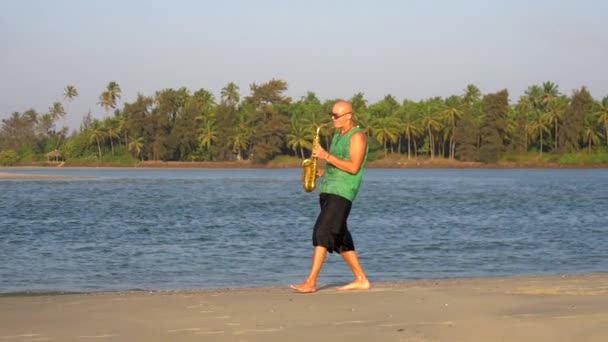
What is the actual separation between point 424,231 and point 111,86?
12027cm

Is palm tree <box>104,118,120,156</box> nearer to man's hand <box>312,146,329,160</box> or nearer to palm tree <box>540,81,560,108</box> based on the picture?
palm tree <box>540,81,560,108</box>

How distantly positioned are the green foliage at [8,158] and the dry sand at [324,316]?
431ft

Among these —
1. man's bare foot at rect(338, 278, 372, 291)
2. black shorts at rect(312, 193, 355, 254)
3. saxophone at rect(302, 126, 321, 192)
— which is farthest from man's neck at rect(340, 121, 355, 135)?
man's bare foot at rect(338, 278, 372, 291)

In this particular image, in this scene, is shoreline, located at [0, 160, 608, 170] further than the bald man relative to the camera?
Yes

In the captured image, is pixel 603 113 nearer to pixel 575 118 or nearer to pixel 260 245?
pixel 575 118

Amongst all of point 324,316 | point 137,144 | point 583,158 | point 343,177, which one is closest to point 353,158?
point 343,177

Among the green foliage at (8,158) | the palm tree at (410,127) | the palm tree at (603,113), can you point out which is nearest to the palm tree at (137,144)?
the green foliage at (8,158)

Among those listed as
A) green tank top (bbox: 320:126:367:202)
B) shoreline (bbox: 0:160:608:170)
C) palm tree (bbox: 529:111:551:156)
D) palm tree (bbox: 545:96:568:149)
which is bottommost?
shoreline (bbox: 0:160:608:170)

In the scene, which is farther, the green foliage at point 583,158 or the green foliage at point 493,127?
the green foliage at point 583,158

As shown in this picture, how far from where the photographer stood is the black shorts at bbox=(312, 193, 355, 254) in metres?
8.27

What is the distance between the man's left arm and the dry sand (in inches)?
43.0

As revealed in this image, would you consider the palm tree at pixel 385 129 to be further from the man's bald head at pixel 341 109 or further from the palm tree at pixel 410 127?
the man's bald head at pixel 341 109

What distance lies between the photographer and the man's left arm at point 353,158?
8.14 metres

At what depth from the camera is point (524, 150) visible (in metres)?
120
